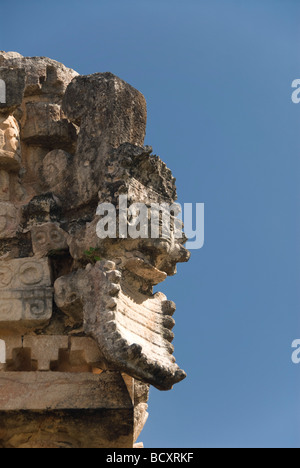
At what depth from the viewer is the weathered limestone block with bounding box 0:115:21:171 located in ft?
30.7

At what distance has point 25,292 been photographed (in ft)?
28.3

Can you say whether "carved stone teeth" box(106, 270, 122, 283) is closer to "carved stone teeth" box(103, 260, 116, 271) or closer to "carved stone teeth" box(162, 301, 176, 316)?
"carved stone teeth" box(103, 260, 116, 271)

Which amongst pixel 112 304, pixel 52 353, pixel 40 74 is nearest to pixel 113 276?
pixel 112 304

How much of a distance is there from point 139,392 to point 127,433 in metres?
1.01

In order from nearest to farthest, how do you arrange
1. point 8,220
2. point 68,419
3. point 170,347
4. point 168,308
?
point 68,419, point 170,347, point 168,308, point 8,220

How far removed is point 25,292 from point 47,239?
0.60 m

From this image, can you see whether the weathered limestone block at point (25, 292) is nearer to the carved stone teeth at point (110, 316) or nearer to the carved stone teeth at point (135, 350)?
the carved stone teeth at point (110, 316)

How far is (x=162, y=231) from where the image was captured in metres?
8.59

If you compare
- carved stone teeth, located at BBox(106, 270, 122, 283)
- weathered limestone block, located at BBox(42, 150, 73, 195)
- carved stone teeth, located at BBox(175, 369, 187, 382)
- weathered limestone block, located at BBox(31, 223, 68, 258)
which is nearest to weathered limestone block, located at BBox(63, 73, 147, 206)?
weathered limestone block, located at BBox(42, 150, 73, 195)

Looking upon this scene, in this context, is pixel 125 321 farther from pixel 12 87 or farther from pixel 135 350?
pixel 12 87

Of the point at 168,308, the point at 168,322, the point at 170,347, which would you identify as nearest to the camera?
the point at 170,347
